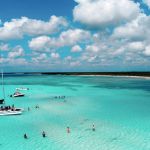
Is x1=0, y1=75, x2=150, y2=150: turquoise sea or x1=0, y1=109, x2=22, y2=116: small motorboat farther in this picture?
x1=0, y1=109, x2=22, y2=116: small motorboat

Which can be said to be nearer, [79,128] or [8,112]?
[79,128]

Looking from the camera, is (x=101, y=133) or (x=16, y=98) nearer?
(x=101, y=133)

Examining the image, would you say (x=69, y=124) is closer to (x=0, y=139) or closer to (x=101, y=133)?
(x=101, y=133)

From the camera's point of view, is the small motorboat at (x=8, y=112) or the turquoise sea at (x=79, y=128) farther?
the small motorboat at (x=8, y=112)

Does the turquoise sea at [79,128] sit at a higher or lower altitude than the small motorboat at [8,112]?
lower

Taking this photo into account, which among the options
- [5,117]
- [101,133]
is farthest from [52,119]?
[101,133]

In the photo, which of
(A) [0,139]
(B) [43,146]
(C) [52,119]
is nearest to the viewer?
(B) [43,146]

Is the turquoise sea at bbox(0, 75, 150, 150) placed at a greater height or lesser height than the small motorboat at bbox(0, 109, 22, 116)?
lesser

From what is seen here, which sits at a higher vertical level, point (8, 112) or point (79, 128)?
point (8, 112)

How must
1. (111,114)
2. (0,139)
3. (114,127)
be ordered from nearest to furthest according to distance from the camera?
(0,139) < (114,127) < (111,114)
